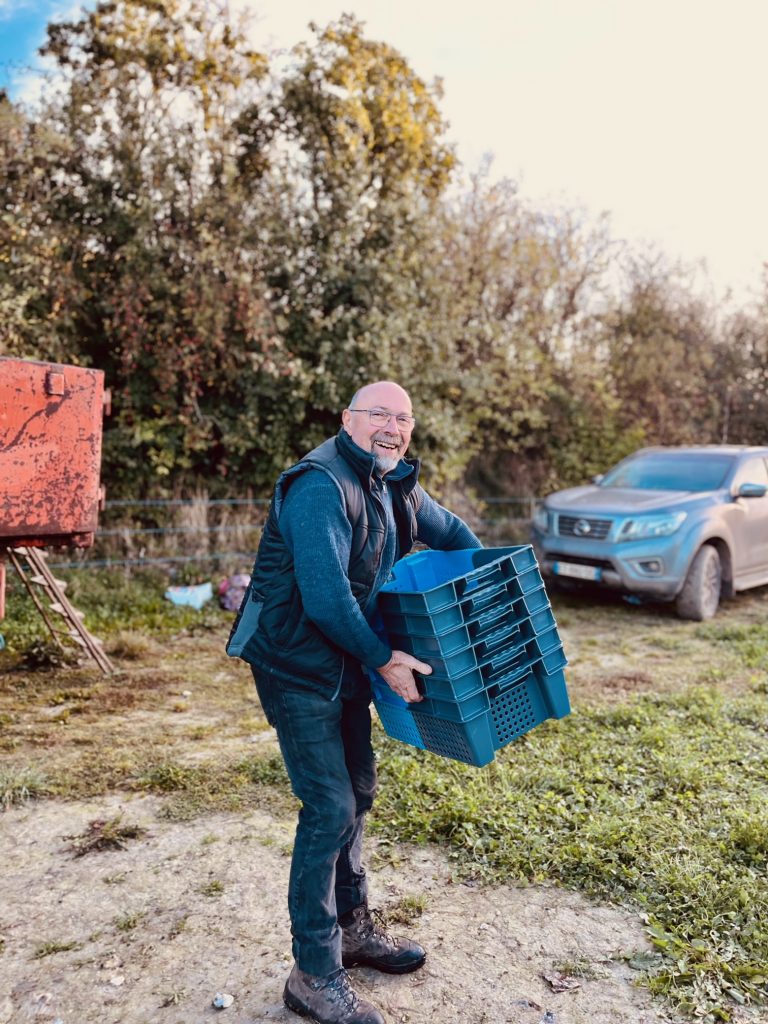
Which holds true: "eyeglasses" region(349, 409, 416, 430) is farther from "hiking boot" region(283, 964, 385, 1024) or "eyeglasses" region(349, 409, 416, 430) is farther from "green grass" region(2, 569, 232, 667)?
"green grass" region(2, 569, 232, 667)

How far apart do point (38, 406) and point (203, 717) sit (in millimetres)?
2221

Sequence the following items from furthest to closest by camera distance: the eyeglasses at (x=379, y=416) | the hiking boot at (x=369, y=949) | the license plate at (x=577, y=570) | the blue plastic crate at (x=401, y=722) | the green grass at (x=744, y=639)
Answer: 1. the license plate at (x=577, y=570)
2. the green grass at (x=744, y=639)
3. the hiking boot at (x=369, y=949)
4. the blue plastic crate at (x=401, y=722)
5. the eyeglasses at (x=379, y=416)

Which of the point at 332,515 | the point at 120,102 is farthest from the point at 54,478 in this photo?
the point at 120,102

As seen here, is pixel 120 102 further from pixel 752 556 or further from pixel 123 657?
pixel 752 556

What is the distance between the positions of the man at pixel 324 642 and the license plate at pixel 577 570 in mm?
6345

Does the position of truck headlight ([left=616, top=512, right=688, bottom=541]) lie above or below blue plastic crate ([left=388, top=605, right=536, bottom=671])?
below

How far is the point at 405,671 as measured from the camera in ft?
8.95

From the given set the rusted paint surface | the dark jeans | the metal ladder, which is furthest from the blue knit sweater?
the metal ladder

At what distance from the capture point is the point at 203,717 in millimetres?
5762

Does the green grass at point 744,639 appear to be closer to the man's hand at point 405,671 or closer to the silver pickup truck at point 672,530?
the silver pickup truck at point 672,530

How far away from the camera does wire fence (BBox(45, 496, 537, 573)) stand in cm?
937

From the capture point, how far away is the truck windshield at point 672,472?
9523mm

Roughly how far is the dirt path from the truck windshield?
6693 millimetres

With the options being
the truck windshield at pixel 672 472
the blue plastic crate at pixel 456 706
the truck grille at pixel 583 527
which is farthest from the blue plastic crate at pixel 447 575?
the truck windshield at pixel 672 472
